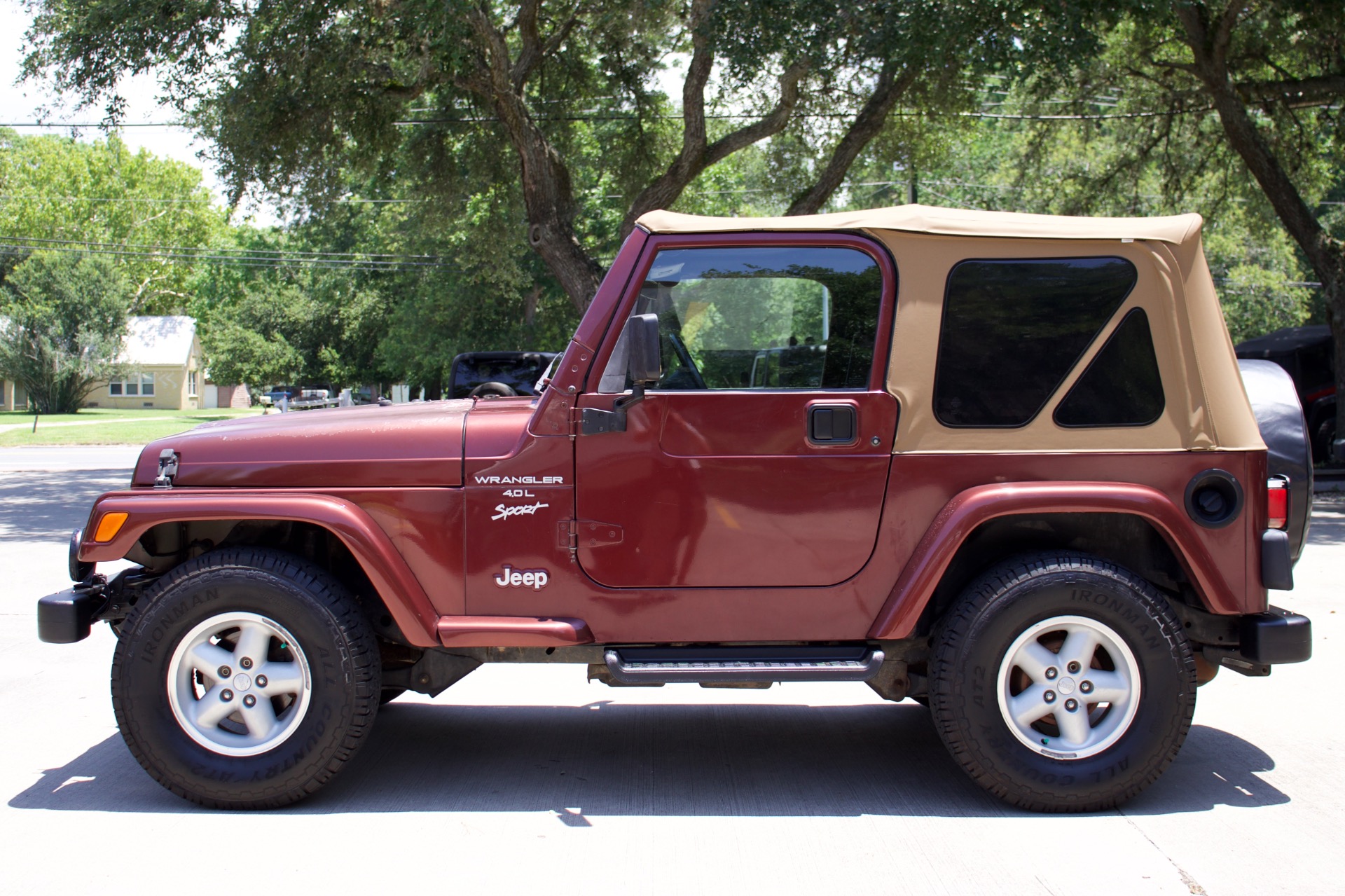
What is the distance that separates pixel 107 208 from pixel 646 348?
69.1m

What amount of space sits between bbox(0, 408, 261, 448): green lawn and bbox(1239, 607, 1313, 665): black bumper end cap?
24.8 meters

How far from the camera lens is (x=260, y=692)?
12.7ft

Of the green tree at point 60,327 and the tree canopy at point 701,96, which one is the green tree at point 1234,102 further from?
the green tree at point 60,327

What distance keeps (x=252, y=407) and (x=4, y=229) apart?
21.0 metres

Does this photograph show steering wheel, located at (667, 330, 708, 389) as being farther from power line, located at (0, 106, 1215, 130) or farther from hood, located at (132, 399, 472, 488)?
power line, located at (0, 106, 1215, 130)

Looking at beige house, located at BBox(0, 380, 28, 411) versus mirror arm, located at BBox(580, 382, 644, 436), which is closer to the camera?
mirror arm, located at BBox(580, 382, 644, 436)

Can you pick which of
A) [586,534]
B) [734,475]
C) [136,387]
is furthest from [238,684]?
[136,387]

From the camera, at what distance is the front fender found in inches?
151

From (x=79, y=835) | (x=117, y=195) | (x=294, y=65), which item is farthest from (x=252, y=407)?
(x=79, y=835)

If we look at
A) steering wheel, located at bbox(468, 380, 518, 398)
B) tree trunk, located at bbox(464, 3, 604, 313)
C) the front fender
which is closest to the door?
the front fender

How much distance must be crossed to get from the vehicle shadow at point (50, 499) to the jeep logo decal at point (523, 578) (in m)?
6.90

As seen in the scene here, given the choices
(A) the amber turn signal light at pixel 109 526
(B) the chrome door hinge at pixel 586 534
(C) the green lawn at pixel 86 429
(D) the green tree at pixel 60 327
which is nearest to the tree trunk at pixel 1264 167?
(B) the chrome door hinge at pixel 586 534

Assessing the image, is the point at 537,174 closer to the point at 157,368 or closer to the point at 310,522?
the point at 310,522

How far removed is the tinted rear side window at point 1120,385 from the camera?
3928 millimetres
